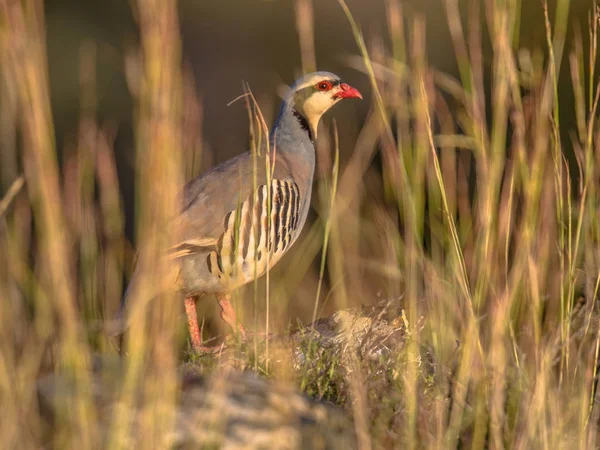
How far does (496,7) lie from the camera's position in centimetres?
244

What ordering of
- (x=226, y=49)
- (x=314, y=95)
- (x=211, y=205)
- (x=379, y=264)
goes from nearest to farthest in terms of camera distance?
(x=379, y=264) → (x=211, y=205) → (x=314, y=95) → (x=226, y=49)

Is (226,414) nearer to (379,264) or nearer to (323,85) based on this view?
(379,264)

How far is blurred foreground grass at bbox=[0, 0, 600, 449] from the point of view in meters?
1.80

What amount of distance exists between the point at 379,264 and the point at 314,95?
2.33 m

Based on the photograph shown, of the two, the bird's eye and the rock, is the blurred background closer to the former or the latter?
the bird's eye

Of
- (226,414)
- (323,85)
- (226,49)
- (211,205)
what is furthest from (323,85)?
(226,49)

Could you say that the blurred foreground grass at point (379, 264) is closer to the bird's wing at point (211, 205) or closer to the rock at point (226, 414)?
the rock at point (226, 414)

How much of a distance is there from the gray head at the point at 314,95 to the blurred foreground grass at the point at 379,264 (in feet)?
5.83

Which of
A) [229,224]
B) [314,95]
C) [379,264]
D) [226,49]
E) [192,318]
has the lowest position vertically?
[192,318]

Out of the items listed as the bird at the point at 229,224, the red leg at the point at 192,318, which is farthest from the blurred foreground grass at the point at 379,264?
the red leg at the point at 192,318

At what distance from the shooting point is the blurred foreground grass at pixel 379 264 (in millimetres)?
1800

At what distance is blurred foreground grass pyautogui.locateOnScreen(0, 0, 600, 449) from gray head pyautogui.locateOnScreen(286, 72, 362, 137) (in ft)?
5.83

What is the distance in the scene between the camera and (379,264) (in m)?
2.64

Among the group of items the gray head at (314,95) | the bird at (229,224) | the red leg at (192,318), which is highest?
the gray head at (314,95)
